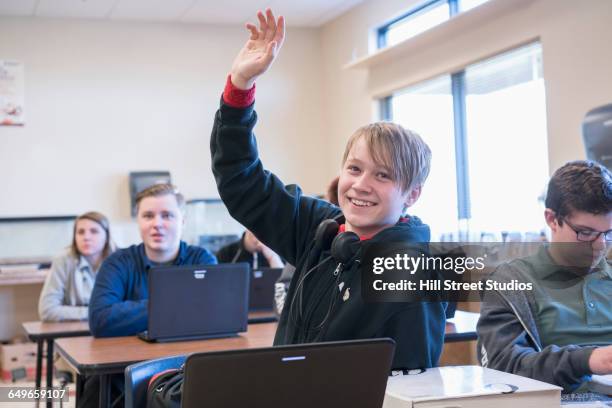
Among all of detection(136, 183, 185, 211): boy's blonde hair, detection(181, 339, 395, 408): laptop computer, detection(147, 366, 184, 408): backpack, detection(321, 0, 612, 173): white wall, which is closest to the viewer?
detection(181, 339, 395, 408): laptop computer

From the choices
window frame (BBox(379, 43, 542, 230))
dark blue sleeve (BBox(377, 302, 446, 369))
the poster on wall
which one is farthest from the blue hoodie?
the poster on wall

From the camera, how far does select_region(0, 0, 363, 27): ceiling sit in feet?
22.0

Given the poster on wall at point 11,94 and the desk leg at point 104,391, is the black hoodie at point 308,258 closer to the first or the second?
the desk leg at point 104,391

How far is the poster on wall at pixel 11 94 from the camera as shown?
6820 millimetres

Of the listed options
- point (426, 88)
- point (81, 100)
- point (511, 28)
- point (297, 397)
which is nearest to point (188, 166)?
point (81, 100)

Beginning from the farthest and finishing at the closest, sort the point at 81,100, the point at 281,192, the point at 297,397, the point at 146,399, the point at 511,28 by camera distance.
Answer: the point at 81,100 < the point at 511,28 < the point at 281,192 < the point at 146,399 < the point at 297,397

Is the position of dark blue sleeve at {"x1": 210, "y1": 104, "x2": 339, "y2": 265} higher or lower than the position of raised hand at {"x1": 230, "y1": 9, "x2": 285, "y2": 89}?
lower

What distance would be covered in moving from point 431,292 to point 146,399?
618 millimetres

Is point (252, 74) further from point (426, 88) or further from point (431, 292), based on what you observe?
point (426, 88)

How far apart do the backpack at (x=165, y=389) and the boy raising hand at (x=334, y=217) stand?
272mm

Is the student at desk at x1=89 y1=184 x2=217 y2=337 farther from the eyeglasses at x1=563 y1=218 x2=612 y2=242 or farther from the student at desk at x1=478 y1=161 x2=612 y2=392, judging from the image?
the eyeglasses at x1=563 y1=218 x2=612 y2=242

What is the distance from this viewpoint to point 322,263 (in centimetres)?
163

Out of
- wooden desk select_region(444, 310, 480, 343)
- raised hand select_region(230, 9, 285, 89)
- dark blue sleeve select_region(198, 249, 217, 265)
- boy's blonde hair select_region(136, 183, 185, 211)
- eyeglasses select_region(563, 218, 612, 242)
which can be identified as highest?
raised hand select_region(230, 9, 285, 89)

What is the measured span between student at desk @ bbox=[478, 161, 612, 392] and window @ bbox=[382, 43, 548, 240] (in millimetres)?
3173
